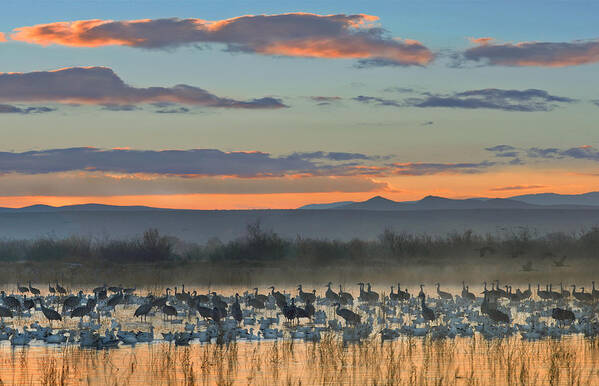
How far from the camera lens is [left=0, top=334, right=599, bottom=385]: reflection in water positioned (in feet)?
54.1

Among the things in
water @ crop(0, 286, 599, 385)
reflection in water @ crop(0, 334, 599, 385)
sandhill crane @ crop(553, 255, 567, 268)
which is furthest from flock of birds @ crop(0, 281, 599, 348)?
sandhill crane @ crop(553, 255, 567, 268)

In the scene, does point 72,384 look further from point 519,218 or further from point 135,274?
point 519,218

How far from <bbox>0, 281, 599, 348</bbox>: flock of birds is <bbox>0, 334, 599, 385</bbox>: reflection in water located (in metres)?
0.64

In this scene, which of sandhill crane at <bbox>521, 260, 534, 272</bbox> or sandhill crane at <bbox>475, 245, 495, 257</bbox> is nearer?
sandhill crane at <bbox>521, 260, 534, 272</bbox>

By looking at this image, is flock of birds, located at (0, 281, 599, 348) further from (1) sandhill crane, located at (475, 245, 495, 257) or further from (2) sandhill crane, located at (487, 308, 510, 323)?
(1) sandhill crane, located at (475, 245, 495, 257)

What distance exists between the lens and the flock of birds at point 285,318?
21.5 m

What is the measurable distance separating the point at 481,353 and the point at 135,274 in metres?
25.2

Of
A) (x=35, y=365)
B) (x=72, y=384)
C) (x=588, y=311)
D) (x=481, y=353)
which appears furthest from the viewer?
(x=588, y=311)

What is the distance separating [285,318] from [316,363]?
8.11m

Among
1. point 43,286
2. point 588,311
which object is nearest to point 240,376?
point 588,311

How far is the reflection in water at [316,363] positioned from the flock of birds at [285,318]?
2.10ft

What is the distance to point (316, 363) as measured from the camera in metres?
18.2

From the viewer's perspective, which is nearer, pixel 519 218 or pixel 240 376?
pixel 240 376

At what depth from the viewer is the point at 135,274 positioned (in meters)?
42.2
